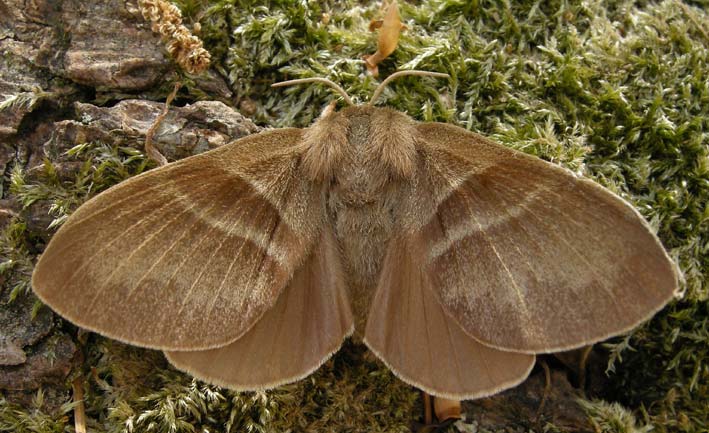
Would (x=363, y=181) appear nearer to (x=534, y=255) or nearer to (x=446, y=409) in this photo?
(x=534, y=255)

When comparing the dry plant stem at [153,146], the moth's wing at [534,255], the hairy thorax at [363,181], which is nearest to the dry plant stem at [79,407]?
the dry plant stem at [153,146]

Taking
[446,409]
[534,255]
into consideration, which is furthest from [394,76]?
[446,409]

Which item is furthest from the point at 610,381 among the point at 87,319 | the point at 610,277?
the point at 87,319

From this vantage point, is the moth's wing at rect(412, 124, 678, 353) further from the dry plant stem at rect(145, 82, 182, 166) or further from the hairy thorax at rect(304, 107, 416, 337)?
the dry plant stem at rect(145, 82, 182, 166)

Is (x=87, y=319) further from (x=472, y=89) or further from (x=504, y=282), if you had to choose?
(x=472, y=89)

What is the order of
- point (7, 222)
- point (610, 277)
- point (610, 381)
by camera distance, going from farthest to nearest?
point (610, 381)
point (7, 222)
point (610, 277)

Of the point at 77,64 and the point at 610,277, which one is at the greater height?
the point at 77,64
